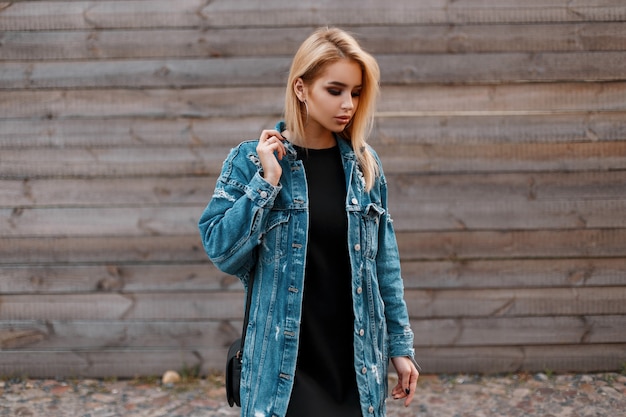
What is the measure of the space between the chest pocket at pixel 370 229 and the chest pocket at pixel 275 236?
257 mm

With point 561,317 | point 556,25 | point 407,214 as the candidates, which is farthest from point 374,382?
point 556,25

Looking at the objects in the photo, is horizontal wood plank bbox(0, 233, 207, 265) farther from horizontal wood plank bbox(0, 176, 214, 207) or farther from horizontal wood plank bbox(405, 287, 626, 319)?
horizontal wood plank bbox(405, 287, 626, 319)

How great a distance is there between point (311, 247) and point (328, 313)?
0.22 m

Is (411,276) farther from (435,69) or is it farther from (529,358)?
(435,69)

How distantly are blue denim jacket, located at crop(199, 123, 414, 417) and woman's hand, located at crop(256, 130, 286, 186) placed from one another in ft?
0.10

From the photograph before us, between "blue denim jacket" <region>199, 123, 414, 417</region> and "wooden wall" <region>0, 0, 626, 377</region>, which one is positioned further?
"wooden wall" <region>0, 0, 626, 377</region>

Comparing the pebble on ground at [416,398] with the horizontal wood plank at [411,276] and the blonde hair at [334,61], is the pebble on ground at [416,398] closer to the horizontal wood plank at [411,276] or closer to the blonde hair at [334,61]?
the horizontal wood plank at [411,276]

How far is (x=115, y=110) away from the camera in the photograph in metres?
4.45

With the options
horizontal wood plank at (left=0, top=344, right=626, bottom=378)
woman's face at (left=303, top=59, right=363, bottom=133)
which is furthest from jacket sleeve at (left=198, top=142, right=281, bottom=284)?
horizontal wood plank at (left=0, top=344, right=626, bottom=378)

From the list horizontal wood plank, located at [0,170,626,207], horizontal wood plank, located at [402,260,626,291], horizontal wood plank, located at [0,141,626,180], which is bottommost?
horizontal wood plank, located at [402,260,626,291]

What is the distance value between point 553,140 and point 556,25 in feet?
2.32

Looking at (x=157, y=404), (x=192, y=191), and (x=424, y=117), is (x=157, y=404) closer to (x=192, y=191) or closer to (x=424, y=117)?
(x=192, y=191)

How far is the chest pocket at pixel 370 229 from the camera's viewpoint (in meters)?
2.30

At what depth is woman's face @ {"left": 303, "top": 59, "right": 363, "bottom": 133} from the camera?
2225 mm
